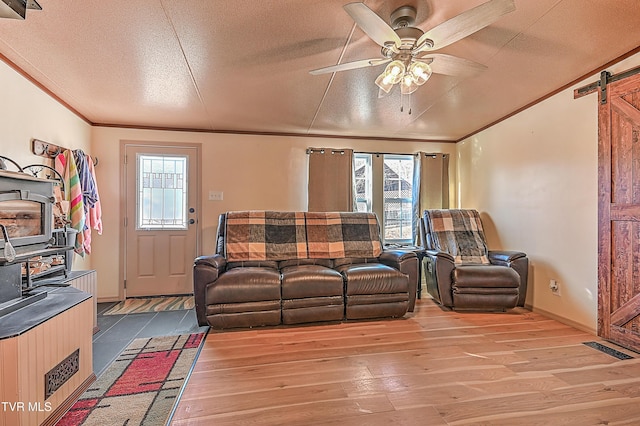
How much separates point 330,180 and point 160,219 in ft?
7.54

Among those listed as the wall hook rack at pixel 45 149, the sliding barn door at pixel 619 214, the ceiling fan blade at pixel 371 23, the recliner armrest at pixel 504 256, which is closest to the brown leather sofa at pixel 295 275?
the recliner armrest at pixel 504 256

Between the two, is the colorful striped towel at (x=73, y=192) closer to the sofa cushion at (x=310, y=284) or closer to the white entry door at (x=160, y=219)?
the white entry door at (x=160, y=219)

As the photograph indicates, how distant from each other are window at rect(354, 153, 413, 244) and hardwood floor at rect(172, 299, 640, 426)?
1.91 m

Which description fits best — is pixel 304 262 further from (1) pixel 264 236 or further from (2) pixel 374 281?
(2) pixel 374 281

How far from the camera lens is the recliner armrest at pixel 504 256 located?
3.09m

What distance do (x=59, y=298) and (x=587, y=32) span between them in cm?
371

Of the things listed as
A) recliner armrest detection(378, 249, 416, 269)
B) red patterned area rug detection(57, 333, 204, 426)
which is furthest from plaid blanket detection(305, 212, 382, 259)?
red patterned area rug detection(57, 333, 204, 426)

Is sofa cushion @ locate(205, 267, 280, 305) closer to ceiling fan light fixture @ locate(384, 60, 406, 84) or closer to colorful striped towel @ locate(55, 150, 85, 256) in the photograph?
colorful striped towel @ locate(55, 150, 85, 256)

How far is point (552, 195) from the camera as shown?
9.64 feet

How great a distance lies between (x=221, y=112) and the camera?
329cm

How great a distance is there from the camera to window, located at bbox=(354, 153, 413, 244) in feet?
14.2

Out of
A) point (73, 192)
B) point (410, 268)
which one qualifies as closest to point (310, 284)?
point (410, 268)

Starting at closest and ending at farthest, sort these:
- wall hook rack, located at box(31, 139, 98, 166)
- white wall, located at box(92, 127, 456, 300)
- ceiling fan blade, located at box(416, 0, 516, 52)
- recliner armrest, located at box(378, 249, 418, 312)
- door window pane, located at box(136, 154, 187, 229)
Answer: ceiling fan blade, located at box(416, 0, 516, 52) → wall hook rack, located at box(31, 139, 98, 166) → recliner armrest, located at box(378, 249, 418, 312) → white wall, located at box(92, 127, 456, 300) → door window pane, located at box(136, 154, 187, 229)

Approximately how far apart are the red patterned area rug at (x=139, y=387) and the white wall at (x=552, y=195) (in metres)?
3.36
